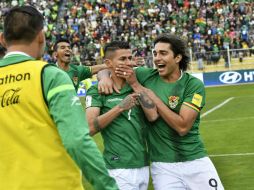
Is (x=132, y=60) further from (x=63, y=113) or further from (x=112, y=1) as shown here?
(x=112, y=1)

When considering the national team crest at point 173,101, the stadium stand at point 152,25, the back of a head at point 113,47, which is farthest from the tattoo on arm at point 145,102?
the stadium stand at point 152,25

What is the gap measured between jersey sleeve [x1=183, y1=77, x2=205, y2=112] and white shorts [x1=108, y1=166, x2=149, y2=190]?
730 mm

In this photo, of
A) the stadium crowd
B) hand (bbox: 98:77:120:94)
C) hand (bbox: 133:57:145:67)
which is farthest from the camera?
the stadium crowd

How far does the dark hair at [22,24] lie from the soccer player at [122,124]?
6.07ft

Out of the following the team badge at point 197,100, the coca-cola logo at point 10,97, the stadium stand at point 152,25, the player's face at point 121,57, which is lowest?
Answer: the stadium stand at point 152,25

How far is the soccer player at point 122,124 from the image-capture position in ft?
16.1

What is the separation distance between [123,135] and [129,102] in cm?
33

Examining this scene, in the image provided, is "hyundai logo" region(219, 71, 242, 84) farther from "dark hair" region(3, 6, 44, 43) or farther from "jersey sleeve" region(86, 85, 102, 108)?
"dark hair" region(3, 6, 44, 43)

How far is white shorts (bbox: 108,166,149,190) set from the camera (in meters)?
4.90

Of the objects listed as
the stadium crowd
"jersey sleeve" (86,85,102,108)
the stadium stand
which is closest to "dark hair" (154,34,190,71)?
"jersey sleeve" (86,85,102,108)

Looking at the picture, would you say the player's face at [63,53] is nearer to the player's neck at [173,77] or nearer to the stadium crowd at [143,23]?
the player's neck at [173,77]

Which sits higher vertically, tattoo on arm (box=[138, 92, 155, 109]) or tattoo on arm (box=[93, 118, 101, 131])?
tattoo on arm (box=[138, 92, 155, 109])

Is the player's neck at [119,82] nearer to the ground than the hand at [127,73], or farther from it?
nearer to the ground

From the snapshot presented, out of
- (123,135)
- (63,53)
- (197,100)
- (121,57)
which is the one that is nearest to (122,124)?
(123,135)
